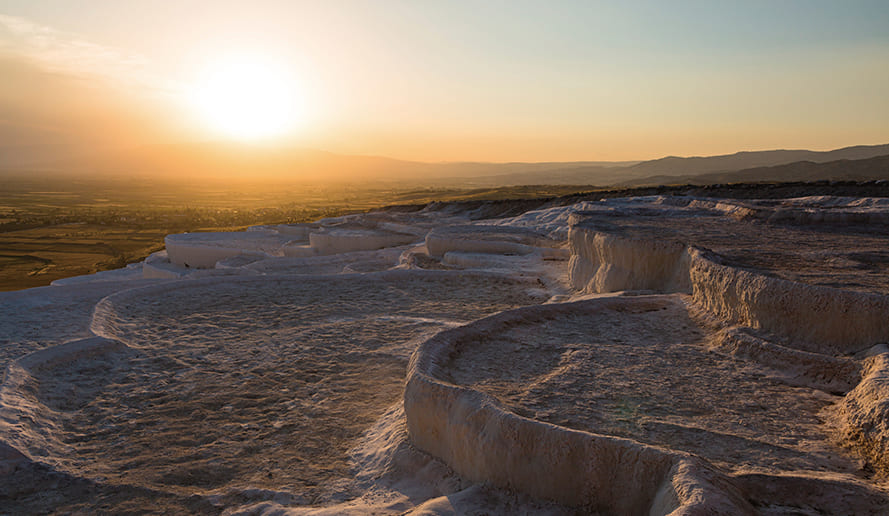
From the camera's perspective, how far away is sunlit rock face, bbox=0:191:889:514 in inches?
98.3

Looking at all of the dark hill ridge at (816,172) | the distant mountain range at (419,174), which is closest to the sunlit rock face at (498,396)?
the dark hill ridge at (816,172)

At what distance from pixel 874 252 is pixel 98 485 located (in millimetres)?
5923

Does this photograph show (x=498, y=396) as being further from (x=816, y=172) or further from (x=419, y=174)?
(x=419, y=174)

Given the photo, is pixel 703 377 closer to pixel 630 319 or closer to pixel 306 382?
pixel 630 319

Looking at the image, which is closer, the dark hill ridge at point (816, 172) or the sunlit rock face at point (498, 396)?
the sunlit rock face at point (498, 396)

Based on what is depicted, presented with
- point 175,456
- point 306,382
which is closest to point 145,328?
point 306,382

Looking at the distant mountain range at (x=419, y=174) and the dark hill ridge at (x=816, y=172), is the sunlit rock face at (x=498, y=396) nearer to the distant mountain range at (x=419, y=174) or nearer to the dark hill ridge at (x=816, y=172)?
the dark hill ridge at (x=816, y=172)

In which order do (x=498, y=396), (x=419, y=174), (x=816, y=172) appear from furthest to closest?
1. (x=419, y=174)
2. (x=816, y=172)
3. (x=498, y=396)

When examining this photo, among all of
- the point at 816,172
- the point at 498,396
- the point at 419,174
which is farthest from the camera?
the point at 419,174

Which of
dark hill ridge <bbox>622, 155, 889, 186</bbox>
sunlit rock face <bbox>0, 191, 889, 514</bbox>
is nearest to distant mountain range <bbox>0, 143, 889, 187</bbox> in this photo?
dark hill ridge <bbox>622, 155, 889, 186</bbox>

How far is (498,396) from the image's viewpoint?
10.3 feet

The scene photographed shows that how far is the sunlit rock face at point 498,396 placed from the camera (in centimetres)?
250

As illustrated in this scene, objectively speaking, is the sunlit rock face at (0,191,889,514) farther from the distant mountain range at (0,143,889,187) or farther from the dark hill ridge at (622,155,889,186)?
the distant mountain range at (0,143,889,187)

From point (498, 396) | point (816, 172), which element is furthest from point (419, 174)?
point (498, 396)
